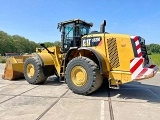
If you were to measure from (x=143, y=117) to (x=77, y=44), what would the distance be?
4296 millimetres

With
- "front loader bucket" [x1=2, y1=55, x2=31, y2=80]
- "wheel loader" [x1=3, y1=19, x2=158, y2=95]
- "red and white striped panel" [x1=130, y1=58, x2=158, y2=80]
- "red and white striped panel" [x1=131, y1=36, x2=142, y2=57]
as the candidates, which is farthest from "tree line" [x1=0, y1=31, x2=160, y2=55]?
"red and white striped panel" [x1=130, y1=58, x2=158, y2=80]

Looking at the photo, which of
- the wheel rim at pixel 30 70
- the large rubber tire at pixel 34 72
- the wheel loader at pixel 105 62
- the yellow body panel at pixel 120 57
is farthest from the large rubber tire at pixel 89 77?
the wheel rim at pixel 30 70

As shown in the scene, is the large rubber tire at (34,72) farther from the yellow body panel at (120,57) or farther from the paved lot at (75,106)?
the yellow body panel at (120,57)

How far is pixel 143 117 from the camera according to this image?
4.43m

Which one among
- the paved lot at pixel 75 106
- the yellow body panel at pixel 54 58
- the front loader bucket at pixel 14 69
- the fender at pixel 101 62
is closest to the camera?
the paved lot at pixel 75 106

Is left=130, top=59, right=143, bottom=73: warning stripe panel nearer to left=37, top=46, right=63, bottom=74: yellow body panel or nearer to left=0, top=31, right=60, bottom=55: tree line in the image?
left=37, top=46, right=63, bottom=74: yellow body panel

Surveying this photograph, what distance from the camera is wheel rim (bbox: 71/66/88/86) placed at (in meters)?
6.52

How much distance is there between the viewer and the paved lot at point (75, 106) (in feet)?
14.5

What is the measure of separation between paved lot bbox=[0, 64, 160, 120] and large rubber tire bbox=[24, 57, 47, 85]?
1540mm

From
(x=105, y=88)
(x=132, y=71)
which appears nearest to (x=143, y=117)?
(x=132, y=71)

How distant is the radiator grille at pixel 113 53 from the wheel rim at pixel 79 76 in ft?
2.98

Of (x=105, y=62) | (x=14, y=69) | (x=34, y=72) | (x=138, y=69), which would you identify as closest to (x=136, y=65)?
(x=138, y=69)

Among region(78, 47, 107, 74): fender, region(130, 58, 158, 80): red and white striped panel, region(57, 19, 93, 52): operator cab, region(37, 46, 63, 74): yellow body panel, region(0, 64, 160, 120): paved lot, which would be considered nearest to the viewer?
region(0, 64, 160, 120): paved lot

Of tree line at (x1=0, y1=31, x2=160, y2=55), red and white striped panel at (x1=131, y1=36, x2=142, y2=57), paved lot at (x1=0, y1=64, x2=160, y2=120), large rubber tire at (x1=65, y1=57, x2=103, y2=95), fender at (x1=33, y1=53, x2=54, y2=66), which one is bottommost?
paved lot at (x1=0, y1=64, x2=160, y2=120)
